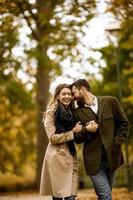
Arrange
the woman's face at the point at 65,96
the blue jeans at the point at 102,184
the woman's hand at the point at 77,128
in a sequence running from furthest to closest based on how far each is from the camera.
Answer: the woman's face at the point at 65,96 → the woman's hand at the point at 77,128 → the blue jeans at the point at 102,184

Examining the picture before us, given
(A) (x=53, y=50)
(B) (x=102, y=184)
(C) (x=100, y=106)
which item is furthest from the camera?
(A) (x=53, y=50)

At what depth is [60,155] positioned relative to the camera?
753cm

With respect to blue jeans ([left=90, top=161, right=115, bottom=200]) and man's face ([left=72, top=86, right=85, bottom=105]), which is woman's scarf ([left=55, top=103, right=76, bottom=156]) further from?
blue jeans ([left=90, top=161, right=115, bottom=200])

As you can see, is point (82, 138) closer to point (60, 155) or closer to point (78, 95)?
Answer: point (60, 155)

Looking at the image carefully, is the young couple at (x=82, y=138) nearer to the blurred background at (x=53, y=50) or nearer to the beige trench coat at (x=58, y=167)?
the beige trench coat at (x=58, y=167)

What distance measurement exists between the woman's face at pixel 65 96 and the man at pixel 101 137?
0.07 metres

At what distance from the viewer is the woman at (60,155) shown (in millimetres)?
7527

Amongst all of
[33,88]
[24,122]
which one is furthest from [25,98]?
[24,122]

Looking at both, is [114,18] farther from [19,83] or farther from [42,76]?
[19,83]

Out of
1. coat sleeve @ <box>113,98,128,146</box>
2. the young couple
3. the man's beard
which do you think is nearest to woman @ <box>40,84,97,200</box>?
the young couple

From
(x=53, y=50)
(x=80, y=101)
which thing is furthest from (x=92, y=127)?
(x=53, y=50)

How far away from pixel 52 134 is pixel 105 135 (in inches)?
27.5

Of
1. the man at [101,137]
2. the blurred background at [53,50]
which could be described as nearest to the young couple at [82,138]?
the man at [101,137]

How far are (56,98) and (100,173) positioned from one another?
1193 millimetres
